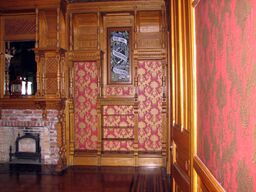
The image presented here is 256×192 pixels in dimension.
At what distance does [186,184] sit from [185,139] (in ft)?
0.95

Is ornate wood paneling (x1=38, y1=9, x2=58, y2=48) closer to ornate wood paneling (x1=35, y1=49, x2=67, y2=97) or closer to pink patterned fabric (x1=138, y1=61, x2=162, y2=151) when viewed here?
ornate wood paneling (x1=35, y1=49, x2=67, y2=97)

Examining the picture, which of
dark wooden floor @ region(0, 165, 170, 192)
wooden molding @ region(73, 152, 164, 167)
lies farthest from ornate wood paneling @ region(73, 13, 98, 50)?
dark wooden floor @ region(0, 165, 170, 192)

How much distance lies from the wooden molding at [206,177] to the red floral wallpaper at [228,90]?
0.02m

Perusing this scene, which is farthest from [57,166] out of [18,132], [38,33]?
[38,33]

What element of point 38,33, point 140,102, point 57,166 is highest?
point 38,33

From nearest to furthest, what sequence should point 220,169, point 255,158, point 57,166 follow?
point 255,158, point 220,169, point 57,166

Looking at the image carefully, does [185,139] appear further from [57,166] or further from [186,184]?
[57,166]

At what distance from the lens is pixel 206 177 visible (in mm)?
1290

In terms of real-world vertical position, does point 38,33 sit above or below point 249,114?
above

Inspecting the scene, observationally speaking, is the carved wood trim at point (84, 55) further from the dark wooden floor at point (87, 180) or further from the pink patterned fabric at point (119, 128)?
the dark wooden floor at point (87, 180)

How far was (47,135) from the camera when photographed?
19.6ft

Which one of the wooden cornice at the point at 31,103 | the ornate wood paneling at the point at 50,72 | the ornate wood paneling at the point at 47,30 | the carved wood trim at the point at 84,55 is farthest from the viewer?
the carved wood trim at the point at 84,55

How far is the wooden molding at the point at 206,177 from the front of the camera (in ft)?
3.68

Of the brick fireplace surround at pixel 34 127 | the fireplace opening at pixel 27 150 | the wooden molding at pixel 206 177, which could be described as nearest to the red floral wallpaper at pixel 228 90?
the wooden molding at pixel 206 177
